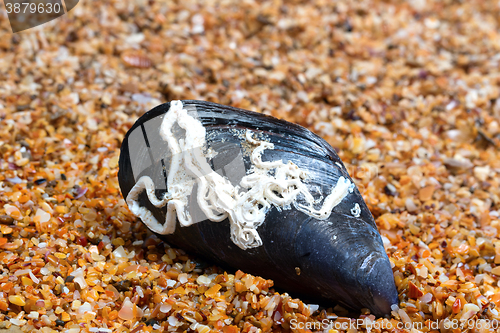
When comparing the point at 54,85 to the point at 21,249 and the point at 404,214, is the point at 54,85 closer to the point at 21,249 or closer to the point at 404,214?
the point at 21,249

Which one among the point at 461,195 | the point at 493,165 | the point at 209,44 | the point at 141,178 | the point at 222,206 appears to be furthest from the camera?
the point at 209,44

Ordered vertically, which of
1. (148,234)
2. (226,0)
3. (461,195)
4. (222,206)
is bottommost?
(461,195)

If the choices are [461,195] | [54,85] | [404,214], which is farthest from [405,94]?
[54,85]

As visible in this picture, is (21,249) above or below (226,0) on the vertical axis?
below

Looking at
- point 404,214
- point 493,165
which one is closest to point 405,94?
point 493,165

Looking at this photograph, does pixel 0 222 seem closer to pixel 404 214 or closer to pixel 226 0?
pixel 404 214

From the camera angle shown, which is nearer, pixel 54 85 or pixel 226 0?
pixel 54 85

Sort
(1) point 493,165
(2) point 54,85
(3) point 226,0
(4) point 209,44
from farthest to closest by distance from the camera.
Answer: (3) point 226,0 < (4) point 209,44 < (2) point 54,85 < (1) point 493,165
